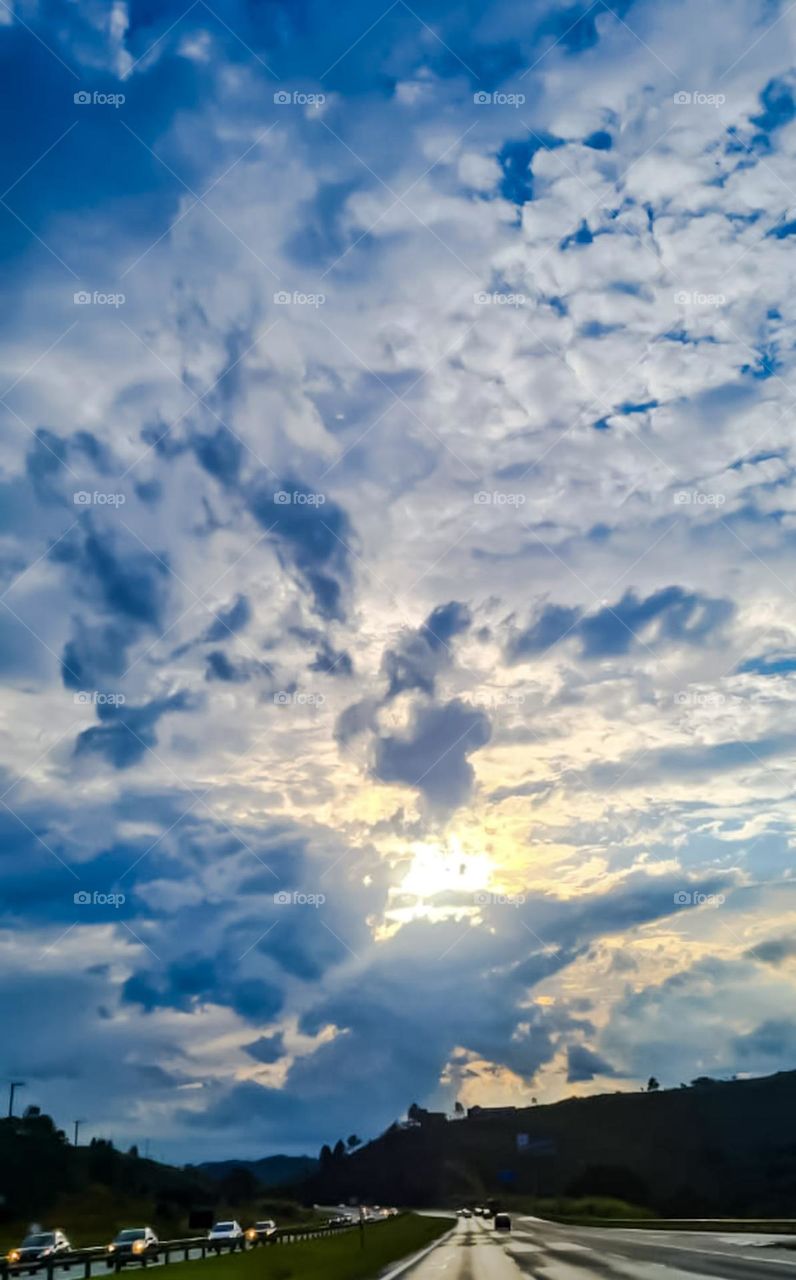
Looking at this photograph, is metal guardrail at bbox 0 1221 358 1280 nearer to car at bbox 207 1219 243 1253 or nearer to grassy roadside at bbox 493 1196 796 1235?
car at bbox 207 1219 243 1253

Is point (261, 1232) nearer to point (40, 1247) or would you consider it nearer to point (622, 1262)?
point (40, 1247)

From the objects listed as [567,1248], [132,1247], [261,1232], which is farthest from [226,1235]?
[567,1248]

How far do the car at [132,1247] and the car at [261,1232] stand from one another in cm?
1962

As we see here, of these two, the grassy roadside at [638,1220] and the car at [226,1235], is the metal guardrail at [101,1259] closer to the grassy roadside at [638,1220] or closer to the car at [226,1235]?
the car at [226,1235]

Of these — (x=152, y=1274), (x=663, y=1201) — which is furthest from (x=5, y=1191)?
(x=663, y=1201)

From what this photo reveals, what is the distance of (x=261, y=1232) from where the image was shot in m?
104

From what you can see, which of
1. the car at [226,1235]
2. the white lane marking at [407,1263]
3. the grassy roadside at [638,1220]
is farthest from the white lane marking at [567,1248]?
the car at [226,1235]

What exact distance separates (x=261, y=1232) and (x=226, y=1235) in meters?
7.42

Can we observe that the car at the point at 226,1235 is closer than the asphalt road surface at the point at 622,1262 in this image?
No

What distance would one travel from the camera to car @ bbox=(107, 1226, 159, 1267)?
62562mm

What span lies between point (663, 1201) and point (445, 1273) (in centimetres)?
17286

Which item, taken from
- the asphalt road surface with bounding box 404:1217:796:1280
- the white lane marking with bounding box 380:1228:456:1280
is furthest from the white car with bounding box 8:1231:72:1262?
the asphalt road surface with bounding box 404:1217:796:1280

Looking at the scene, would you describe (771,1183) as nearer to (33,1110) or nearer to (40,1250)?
(33,1110)

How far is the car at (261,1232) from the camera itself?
96.0m
